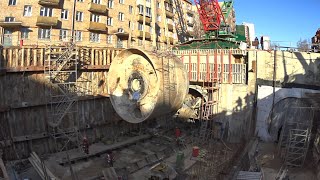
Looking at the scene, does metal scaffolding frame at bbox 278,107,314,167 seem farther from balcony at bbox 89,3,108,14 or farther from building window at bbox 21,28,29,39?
balcony at bbox 89,3,108,14

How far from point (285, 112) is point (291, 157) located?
4.47 meters

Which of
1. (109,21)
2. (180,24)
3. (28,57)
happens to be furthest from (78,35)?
(180,24)

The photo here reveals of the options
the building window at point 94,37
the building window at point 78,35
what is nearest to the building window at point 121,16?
the building window at point 94,37

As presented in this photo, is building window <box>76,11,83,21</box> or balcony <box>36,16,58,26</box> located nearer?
balcony <box>36,16,58,26</box>

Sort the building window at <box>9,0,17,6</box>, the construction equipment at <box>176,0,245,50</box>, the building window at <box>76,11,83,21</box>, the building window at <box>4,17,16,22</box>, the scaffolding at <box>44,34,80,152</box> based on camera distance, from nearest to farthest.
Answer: the scaffolding at <box>44,34,80,152</box>, the building window at <box>4,17,16,22</box>, the building window at <box>9,0,17,6</box>, the construction equipment at <box>176,0,245,50</box>, the building window at <box>76,11,83,21</box>

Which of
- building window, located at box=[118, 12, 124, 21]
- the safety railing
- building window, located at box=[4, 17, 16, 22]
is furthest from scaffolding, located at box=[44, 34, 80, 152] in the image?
building window, located at box=[118, 12, 124, 21]

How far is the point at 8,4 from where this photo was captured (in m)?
30.7

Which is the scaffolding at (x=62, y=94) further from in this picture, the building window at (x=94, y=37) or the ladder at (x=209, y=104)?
the building window at (x=94, y=37)

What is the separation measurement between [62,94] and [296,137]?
14.5 meters

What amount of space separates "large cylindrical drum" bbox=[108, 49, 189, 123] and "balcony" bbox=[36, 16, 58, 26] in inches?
589

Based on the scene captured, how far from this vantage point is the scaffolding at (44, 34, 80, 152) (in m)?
18.8

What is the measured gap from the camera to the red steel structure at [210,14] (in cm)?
3325

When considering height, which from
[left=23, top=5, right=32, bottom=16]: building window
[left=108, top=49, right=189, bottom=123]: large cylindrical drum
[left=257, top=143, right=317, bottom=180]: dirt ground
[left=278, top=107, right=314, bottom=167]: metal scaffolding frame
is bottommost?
[left=257, top=143, right=317, bottom=180]: dirt ground

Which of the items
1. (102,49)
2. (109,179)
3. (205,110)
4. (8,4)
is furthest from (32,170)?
(8,4)
